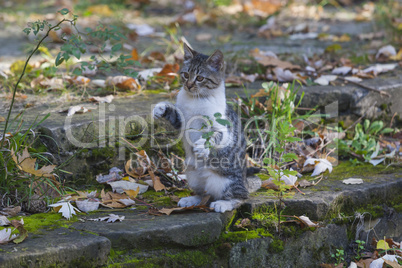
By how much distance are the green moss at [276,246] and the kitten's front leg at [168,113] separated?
941mm

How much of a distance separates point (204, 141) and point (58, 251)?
1.09 metres

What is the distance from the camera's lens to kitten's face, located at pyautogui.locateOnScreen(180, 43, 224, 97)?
2.93 metres

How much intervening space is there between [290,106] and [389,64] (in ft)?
6.32

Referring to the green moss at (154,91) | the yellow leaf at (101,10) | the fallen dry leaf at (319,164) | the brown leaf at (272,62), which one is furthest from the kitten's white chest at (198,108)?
the yellow leaf at (101,10)

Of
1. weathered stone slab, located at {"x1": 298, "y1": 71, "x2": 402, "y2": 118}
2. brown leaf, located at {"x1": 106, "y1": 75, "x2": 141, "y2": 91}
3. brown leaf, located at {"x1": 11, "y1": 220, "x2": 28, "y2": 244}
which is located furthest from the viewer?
weathered stone slab, located at {"x1": 298, "y1": 71, "x2": 402, "y2": 118}

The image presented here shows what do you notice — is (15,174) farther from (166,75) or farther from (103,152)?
(166,75)

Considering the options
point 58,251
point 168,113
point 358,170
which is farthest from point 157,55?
point 58,251

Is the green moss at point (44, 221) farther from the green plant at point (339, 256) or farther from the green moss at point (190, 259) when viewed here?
the green plant at point (339, 256)

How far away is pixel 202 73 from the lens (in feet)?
9.75

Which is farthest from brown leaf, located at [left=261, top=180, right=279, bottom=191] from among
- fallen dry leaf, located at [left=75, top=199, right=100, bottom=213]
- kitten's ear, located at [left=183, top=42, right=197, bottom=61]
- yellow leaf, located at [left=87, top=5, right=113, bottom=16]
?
yellow leaf, located at [left=87, top=5, right=113, bottom=16]

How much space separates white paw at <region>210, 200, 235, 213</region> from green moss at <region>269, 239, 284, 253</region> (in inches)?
12.5

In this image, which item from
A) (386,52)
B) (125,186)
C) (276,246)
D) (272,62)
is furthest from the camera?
(386,52)

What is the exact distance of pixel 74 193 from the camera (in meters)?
2.78

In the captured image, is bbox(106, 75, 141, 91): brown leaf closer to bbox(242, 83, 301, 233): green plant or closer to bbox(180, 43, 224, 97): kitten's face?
bbox(180, 43, 224, 97): kitten's face
